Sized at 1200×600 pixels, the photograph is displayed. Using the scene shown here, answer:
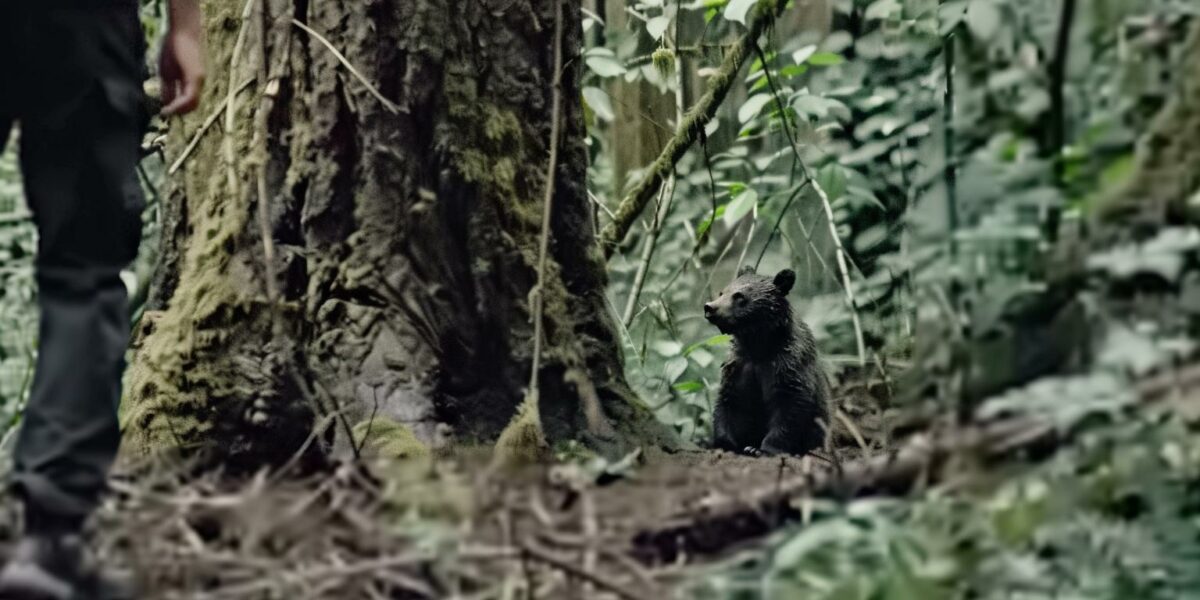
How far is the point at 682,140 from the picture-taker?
17.4ft

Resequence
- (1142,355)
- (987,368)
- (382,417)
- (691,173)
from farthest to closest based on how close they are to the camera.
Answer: (691,173) → (382,417) → (987,368) → (1142,355)

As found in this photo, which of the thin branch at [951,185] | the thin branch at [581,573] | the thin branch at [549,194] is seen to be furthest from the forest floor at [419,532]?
the thin branch at [951,185]

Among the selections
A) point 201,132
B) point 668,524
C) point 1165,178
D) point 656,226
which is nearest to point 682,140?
point 656,226

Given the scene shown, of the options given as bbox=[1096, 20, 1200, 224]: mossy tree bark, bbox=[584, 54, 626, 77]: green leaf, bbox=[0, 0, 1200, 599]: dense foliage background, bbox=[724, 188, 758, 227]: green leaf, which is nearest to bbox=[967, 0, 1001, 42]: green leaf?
bbox=[0, 0, 1200, 599]: dense foliage background

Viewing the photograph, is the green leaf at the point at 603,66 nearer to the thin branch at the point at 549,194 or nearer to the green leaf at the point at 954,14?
the thin branch at the point at 549,194

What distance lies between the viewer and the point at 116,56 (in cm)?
238

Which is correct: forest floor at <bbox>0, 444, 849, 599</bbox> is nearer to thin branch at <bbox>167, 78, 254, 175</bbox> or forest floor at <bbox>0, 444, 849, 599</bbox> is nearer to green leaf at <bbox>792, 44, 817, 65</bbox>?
thin branch at <bbox>167, 78, 254, 175</bbox>

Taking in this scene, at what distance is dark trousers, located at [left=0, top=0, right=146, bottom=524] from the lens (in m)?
2.26

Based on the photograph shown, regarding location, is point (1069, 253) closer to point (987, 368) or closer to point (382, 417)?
point (987, 368)

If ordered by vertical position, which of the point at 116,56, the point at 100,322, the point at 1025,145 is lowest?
the point at 100,322

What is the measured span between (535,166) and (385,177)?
46cm

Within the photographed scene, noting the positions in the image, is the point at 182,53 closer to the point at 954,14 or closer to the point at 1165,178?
the point at 954,14

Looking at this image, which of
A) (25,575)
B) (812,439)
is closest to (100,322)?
(25,575)

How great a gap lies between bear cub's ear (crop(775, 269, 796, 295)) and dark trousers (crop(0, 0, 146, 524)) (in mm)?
2855
